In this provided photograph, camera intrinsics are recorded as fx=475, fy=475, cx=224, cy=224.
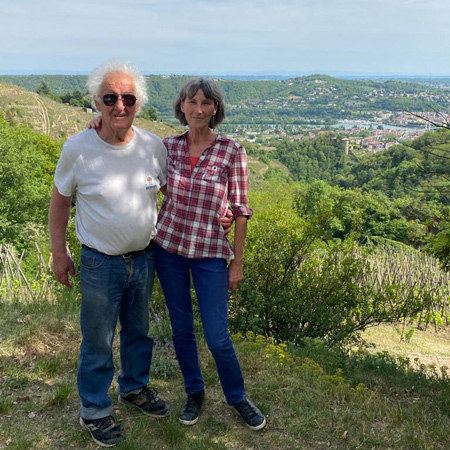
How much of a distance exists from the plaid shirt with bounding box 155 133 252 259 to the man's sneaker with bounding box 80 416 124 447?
1061 mm

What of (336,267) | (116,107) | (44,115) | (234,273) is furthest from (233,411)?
(44,115)

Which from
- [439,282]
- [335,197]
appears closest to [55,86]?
[335,197]

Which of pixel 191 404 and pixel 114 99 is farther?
pixel 191 404

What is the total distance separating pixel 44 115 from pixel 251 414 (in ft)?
212

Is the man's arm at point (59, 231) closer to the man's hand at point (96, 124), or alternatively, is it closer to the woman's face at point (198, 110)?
the man's hand at point (96, 124)

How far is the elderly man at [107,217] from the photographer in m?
→ 2.39

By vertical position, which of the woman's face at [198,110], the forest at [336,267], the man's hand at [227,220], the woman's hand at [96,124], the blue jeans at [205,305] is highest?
the woman's face at [198,110]

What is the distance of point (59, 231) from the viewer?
253cm

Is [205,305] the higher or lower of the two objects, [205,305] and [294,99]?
the lower

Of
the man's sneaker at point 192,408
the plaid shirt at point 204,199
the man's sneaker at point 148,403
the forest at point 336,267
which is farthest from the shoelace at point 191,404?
the forest at point 336,267

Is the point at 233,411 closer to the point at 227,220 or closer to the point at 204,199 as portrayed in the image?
the point at 227,220

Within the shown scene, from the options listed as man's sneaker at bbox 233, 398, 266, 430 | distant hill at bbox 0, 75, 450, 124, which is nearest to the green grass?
man's sneaker at bbox 233, 398, 266, 430

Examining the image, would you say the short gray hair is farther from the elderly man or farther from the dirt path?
the dirt path

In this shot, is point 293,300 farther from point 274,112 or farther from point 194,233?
point 274,112
